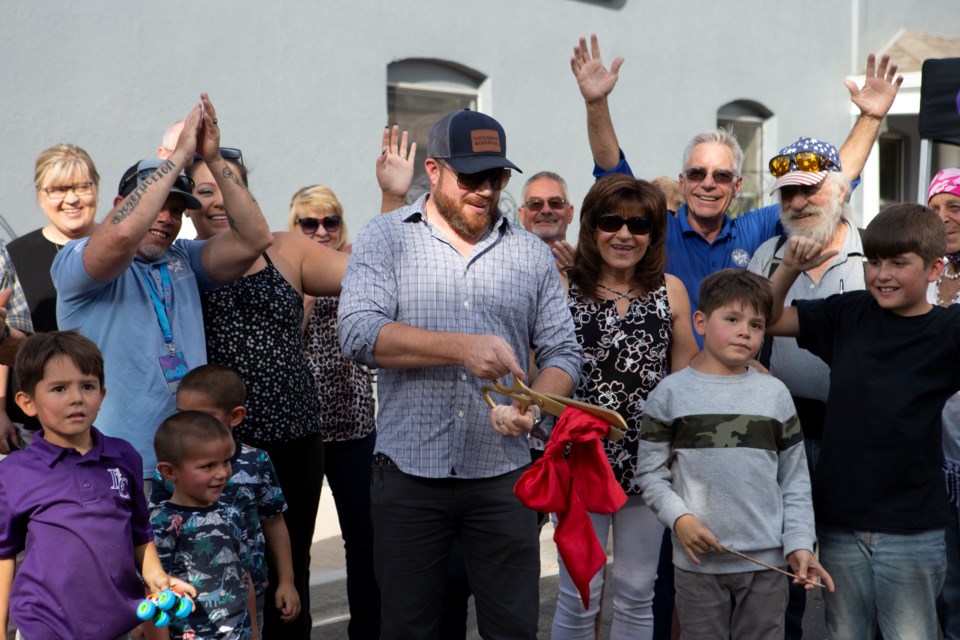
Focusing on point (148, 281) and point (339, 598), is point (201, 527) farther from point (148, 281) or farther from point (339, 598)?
point (339, 598)

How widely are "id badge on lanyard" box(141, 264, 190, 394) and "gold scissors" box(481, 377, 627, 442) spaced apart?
1.09m

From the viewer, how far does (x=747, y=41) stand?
474 inches

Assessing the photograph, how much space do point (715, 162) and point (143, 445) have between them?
2620 millimetres

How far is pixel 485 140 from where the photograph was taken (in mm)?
3457

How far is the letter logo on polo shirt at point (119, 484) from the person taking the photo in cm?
334

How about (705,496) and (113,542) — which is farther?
(705,496)

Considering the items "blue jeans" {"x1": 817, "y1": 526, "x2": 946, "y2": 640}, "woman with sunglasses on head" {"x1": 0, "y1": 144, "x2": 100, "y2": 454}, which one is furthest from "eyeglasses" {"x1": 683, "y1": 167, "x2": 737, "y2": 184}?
"woman with sunglasses on head" {"x1": 0, "y1": 144, "x2": 100, "y2": 454}

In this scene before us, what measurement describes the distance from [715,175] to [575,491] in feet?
6.16

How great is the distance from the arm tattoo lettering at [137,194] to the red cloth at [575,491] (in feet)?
4.93

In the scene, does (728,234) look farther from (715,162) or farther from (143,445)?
(143,445)

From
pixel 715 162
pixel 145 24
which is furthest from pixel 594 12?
pixel 715 162

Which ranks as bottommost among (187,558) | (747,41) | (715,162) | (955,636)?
(955,636)

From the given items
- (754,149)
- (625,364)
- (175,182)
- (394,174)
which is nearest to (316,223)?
(394,174)

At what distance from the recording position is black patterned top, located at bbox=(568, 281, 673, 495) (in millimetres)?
4090
